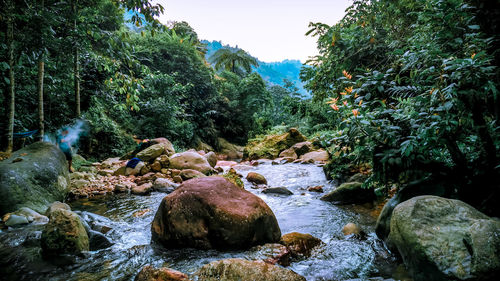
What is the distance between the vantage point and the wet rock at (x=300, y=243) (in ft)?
9.91

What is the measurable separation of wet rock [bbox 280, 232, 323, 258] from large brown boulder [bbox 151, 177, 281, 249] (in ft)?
0.61

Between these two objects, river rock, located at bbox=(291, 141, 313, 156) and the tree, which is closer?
river rock, located at bbox=(291, 141, 313, 156)

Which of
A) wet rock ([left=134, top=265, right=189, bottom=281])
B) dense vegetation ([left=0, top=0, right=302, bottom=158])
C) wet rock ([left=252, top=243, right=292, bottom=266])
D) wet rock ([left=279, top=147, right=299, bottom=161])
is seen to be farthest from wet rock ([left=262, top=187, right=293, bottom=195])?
wet rock ([left=279, top=147, right=299, bottom=161])

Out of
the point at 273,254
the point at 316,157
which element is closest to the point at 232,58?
the point at 316,157

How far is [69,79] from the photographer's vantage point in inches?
335

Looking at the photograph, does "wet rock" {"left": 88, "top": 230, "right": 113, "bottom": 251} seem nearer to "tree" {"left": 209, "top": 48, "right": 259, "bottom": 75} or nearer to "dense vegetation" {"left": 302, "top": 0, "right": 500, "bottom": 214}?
"dense vegetation" {"left": 302, "top": 0, "right": 500, "bottom": 214}

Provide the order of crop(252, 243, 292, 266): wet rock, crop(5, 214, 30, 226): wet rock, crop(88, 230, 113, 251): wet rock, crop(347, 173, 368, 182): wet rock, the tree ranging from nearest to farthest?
1. crop(252, 243, 292, 266): wet rock
2. crop(88, 230, 113, 251): wet rock
3. crop(5, 214, 30, 226): wet rock
4. crop(347, 173, 368, 182): wet rock
5. the tree

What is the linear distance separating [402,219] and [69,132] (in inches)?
412

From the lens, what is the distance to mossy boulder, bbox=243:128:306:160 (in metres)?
14.8

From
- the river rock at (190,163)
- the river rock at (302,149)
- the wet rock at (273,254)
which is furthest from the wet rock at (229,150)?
the wet rock at (273,254)

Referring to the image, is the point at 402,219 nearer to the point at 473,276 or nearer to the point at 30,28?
the point at 473,276

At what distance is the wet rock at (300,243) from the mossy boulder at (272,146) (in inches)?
439

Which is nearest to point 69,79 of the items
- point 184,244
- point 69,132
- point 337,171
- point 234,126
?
point 69,132

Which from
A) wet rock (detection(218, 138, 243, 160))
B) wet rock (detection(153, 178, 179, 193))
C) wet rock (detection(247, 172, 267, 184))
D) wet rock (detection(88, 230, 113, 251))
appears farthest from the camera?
wet rock (detection(218, 138, 243, 160))
